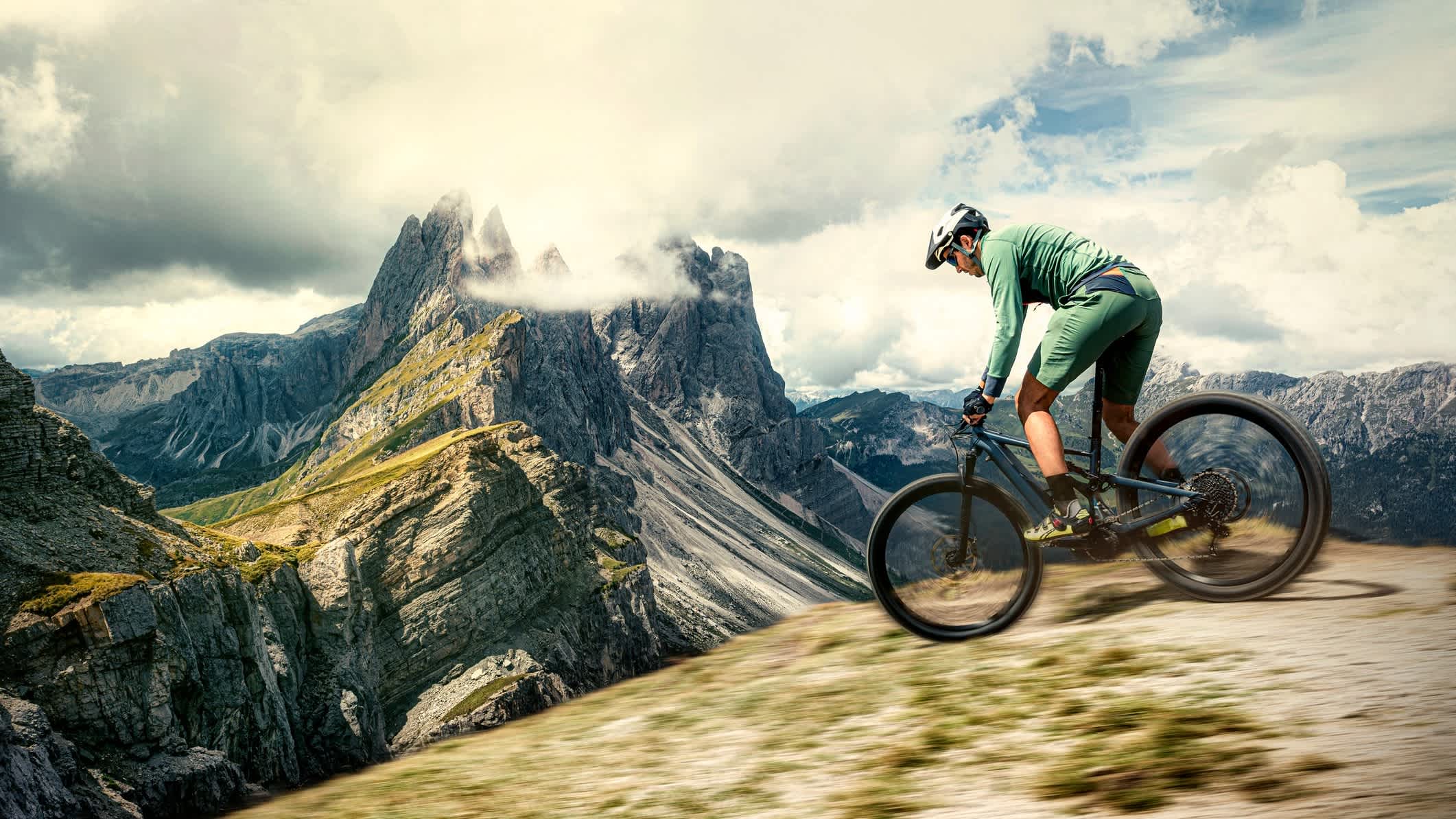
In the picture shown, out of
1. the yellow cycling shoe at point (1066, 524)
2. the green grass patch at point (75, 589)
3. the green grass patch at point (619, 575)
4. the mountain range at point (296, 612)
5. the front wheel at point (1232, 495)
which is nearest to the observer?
the front wheel at point (1232, 495)

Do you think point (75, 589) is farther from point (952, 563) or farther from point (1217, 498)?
point (1217, 498)

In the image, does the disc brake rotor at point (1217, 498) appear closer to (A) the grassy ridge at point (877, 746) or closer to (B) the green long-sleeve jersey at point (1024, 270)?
(A) the grassy ridge at point (877, 746)

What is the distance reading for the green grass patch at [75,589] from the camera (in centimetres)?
6253

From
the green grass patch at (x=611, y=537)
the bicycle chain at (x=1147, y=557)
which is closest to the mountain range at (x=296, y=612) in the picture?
the green grass patch at (x=611, y=537)

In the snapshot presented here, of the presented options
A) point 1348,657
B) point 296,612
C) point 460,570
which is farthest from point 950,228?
point 460,570

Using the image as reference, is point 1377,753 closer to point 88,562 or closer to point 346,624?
point 88,562

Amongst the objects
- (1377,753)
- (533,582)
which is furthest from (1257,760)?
(533,582)

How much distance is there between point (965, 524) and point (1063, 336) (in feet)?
8.14

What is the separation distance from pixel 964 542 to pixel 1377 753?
4810 mm

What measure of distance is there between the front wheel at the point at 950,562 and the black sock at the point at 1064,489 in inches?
21.6

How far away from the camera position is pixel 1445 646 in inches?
262

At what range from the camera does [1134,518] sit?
893cm

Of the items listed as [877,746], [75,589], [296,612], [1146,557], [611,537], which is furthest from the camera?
[611,537]

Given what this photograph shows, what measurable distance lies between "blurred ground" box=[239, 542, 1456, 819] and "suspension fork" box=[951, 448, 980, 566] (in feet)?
3.44
